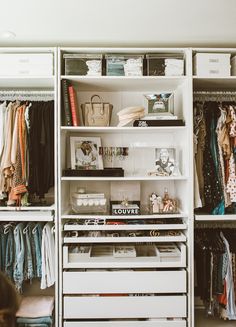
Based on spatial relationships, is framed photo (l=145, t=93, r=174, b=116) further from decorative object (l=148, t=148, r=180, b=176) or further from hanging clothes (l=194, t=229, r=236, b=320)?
hanging clothes (l=194, t=229, r=236, b=320)

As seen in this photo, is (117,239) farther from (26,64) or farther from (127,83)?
(26,64)

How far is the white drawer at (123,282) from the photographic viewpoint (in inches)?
98.3

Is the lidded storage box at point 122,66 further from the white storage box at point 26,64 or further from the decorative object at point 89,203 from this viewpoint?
the decorative object at point 89,203

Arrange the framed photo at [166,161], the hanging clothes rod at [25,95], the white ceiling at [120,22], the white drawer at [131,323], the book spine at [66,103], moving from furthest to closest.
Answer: the hanging clothes rod at [25,95] < the framed photo at [166,161] < the book spine at [66,103] < the white drawer at [131,323] < the white ceiling at [120,22]

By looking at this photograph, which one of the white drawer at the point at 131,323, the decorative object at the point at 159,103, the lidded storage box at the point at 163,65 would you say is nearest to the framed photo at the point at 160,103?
the decorative object at the point at 159,103

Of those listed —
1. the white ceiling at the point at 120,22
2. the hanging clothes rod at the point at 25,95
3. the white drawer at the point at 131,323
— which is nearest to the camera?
the white ceiling at the point at 120,22

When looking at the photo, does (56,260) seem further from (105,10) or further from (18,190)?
(105,10)

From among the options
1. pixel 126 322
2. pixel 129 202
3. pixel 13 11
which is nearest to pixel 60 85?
pixel 13 11

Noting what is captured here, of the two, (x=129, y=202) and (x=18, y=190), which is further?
(x=129, y=202)

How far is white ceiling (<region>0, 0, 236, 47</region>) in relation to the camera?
2.04 m

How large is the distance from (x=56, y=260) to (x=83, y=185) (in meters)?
0.75

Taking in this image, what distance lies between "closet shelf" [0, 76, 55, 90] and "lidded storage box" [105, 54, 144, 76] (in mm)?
471

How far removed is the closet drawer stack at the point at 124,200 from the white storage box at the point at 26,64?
124 mm

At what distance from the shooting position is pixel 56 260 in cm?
254
